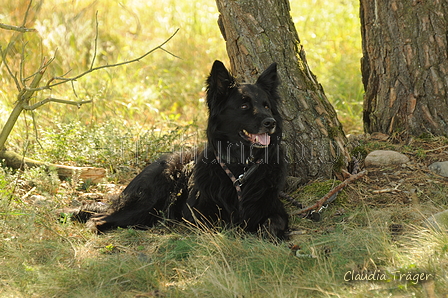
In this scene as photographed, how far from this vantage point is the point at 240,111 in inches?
145

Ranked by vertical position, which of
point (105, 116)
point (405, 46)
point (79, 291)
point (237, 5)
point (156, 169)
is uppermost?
point (237, 5)

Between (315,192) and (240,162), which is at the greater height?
(240,162)

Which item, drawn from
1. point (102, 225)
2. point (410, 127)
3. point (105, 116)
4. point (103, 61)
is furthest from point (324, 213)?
point (103, 61)

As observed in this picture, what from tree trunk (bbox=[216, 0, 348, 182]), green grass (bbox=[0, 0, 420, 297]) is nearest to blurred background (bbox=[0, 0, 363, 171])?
green grass (bbox=[0, 0, 420, 297])

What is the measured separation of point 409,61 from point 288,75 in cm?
143

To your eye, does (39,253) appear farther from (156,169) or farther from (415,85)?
(415,85)

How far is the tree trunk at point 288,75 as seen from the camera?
4336mm

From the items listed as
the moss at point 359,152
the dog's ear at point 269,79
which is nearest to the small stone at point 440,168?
the moss at point 359,152

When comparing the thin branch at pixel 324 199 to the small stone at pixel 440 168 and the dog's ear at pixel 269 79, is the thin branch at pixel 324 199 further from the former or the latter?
the dog's ear at pixel 269 79

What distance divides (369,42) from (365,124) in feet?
3.19

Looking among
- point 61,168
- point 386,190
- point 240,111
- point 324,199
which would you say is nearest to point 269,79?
point 240,111

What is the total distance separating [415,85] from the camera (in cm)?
478

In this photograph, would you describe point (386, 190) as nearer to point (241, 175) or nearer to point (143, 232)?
point (241, 175)

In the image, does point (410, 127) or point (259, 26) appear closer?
point (259, 26)
